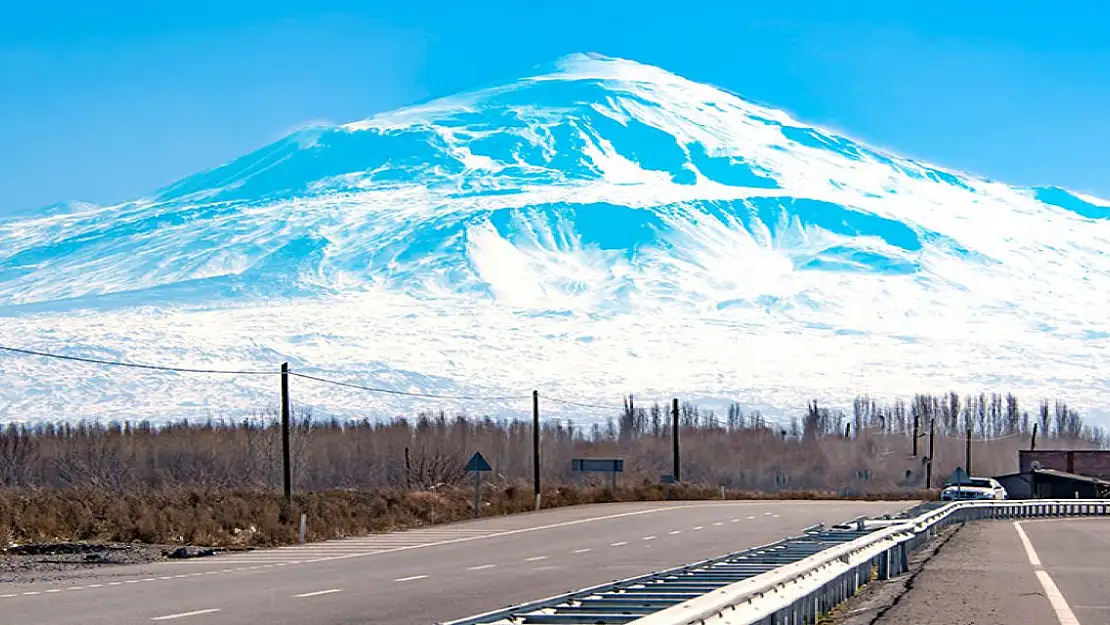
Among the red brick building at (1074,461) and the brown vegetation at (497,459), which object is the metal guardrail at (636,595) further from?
the red brick building at (1074,461)

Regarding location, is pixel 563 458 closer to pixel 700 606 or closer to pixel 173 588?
pixel 173 588

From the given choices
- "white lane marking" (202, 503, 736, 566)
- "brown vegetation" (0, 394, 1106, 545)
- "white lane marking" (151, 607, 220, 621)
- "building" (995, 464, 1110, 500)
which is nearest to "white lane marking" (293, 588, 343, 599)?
"white lane marking" (151, 607, 220, 621)

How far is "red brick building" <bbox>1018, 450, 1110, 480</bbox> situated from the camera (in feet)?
403

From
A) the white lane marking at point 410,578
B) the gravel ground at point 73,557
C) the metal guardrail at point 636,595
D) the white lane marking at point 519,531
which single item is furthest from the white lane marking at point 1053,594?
the gravel ground at point 73,557

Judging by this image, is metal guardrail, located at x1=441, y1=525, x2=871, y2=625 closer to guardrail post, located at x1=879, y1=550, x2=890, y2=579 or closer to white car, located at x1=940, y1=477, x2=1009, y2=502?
guardrail post, located at x1=879, y1=550, x2=890, y2=579

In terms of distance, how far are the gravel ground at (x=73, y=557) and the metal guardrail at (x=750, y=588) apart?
12.3 m

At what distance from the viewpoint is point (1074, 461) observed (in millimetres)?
122875

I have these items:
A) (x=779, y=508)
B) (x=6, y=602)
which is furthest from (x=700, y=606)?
(x=779, y=508)

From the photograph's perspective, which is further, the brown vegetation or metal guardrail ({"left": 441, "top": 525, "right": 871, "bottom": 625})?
the brown vegetation

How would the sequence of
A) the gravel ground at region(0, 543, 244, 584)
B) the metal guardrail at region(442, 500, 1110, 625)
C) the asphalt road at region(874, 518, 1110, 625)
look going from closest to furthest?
1. the metal guardrail at region(442, 500, 1110, 625)
2. the asphalt road at region(874, 518, 1110, 625)
3. the gravel ground at region(0, 543, 244, 584)

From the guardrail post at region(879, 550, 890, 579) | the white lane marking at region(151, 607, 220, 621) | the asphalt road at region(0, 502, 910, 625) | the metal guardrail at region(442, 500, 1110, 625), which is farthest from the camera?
the guardrail post at region(879, 550, 890, 579)

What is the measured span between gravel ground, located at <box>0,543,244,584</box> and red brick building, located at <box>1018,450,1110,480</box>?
95962 mm

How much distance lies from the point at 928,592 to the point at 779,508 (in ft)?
128

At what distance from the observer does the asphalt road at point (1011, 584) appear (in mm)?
17906
